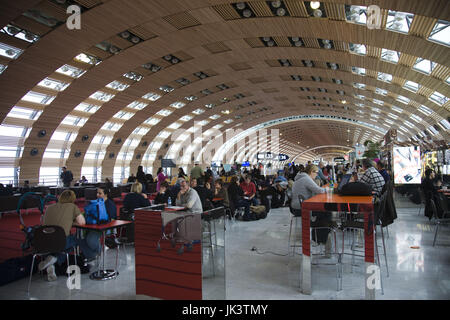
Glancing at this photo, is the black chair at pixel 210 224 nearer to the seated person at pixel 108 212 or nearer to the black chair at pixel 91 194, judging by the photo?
the seated person at pixel 108 212

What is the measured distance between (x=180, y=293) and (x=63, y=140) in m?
A: 24.2

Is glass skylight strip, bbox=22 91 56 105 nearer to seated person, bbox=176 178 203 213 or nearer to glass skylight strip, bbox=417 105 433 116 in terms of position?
seated person, bbox=176 178 203 213

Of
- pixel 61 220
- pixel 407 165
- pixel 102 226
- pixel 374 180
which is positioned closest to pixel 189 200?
pixel 102 226

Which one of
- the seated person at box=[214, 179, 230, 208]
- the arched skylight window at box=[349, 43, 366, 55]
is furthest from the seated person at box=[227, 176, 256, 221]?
the arched skylight window at box=[349, 43, 366, 55]

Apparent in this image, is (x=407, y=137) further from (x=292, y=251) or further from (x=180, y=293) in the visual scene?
(x=180, y=293)

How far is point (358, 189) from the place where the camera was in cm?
480

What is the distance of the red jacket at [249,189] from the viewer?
33.1ft

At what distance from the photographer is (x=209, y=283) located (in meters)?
3.37

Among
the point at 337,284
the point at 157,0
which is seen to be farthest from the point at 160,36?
the point at 337,284

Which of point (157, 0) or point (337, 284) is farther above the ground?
point (157, 0)

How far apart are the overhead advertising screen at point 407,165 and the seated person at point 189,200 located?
916 centimetres

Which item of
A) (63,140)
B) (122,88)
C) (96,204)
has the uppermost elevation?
(122,88)

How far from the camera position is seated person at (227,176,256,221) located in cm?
959

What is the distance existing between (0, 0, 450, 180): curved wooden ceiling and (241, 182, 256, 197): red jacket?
21.8 ft
